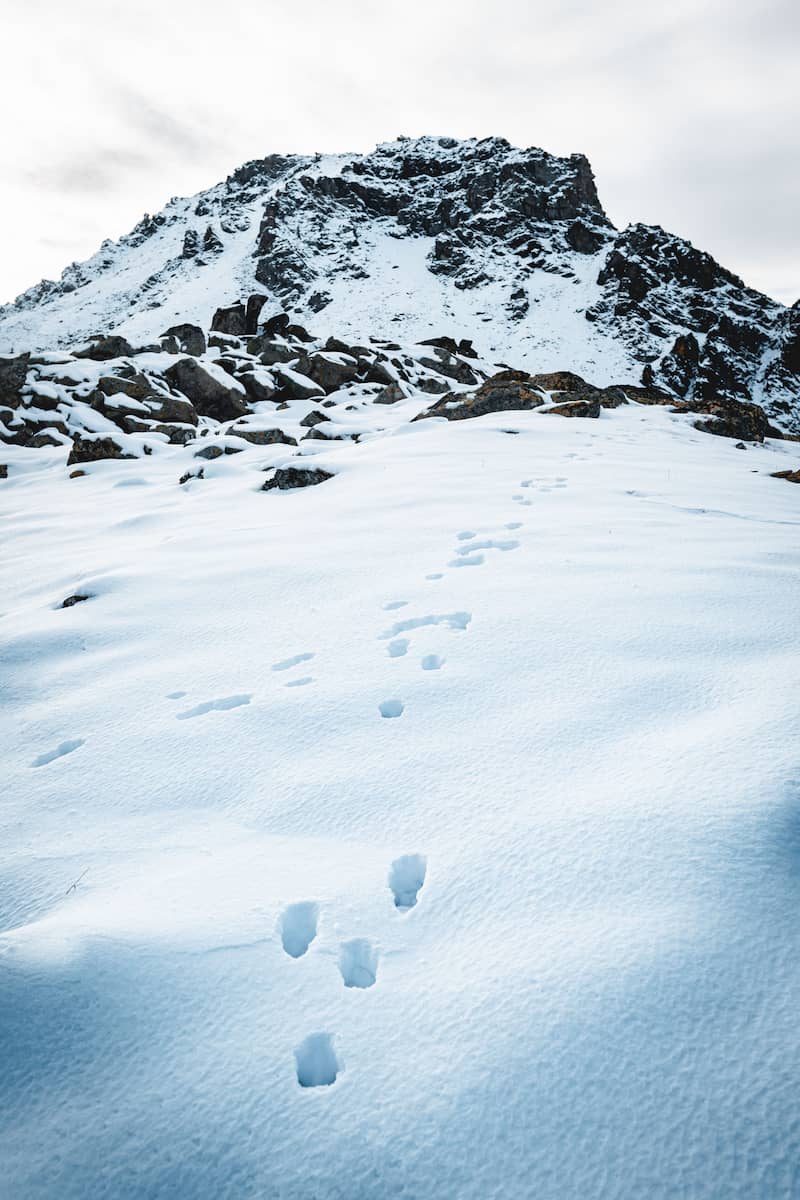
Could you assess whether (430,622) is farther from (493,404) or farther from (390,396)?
(390,396)

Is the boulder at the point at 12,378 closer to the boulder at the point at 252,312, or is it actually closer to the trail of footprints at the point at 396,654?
the trail of footprints at the point at 396,654

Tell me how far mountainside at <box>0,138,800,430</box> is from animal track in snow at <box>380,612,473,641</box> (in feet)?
124

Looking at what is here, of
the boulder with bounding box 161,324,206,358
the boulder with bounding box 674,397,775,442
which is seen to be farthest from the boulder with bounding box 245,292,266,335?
the boulder with bounding box 674,397,775,442

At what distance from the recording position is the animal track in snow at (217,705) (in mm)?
2611

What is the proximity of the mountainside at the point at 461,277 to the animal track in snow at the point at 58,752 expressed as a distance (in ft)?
127

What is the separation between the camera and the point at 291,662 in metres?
2.97

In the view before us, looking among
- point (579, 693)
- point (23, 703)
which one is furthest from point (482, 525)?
point (23, 703)

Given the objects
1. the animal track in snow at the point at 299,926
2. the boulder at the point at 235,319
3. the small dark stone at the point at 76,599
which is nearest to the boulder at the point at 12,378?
the small dark stone at the point at 76,599

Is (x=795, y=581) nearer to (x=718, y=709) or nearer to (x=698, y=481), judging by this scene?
(x=718, y=709)

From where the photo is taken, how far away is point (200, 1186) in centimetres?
101

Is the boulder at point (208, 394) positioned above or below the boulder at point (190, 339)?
below

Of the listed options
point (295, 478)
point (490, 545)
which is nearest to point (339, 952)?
point (490, 545)

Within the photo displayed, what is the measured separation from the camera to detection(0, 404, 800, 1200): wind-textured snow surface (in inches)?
40.0

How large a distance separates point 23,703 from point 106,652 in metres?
0.52
